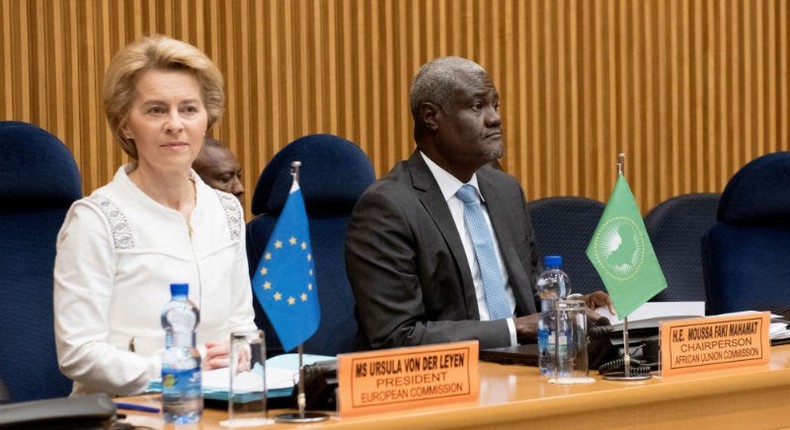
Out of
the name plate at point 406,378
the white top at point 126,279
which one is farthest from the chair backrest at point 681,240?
the name plate at point 406,378

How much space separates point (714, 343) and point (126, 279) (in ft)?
4.25

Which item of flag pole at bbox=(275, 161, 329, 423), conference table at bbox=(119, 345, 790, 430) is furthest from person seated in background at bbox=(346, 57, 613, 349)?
flag pole at bbox=(275, 161, 329, 423)

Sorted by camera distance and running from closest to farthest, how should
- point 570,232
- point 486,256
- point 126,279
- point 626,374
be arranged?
point 626,374 < point 126,279 < point 486,256 < point 570,232

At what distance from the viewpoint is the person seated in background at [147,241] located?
275cm

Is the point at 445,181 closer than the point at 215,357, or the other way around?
the point at 215,357

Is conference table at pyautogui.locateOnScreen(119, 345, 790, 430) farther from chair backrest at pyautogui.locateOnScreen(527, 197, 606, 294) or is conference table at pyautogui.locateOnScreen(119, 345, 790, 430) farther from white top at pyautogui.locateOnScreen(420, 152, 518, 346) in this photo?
chair backrest at pyautogui.locateOnScreen(527, 197, 606, 294)

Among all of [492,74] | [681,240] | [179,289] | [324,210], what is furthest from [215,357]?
[492,74]

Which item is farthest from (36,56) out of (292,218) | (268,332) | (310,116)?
(292,218)

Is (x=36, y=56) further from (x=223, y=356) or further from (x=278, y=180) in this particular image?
(x=223, y=356)

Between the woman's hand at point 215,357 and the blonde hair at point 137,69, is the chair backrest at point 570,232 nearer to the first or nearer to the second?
the blonde hair at point 137,69

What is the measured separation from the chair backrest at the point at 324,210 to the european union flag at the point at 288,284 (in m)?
1.59

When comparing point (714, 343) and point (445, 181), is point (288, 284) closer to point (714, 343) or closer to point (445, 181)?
point (714, 343)

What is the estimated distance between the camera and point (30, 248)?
337cm

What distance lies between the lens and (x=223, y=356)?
2629mm
